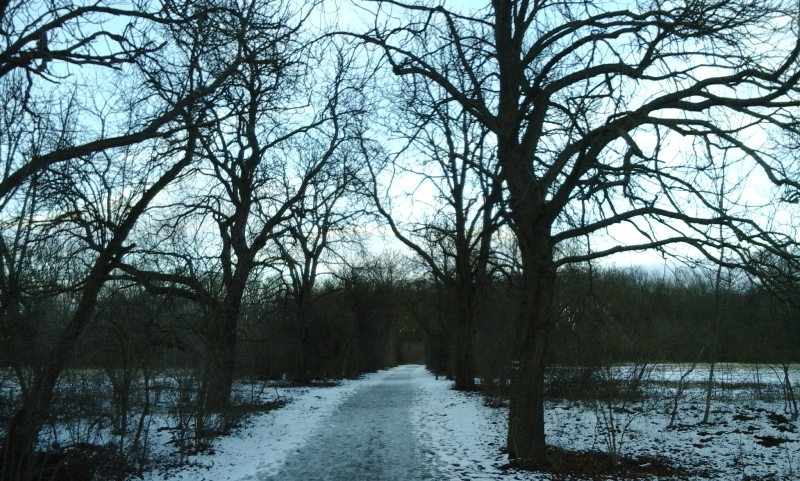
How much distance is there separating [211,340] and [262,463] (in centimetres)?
243

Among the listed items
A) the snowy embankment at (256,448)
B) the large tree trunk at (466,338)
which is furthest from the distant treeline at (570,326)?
the snowy embankment at (256,448)

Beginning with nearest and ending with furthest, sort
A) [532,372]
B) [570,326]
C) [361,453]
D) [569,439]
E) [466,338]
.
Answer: [532,372] < [361,453] < [569,439] < [570,326] < [466,338]

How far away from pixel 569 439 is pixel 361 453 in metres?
4.44

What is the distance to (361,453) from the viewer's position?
36.3 feet

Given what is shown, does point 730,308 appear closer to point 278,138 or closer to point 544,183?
point 544,183

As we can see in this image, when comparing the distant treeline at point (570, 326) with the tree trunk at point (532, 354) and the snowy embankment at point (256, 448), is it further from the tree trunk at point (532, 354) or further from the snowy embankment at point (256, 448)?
the snowy embankment at point (256, 448)

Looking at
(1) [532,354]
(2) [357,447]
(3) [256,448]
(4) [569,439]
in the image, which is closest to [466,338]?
(4) [569,439]

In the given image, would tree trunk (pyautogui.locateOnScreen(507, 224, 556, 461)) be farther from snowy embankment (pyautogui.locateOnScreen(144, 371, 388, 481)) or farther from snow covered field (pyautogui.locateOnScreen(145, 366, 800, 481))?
snowy embankment (pyautogui.locateOnScreen(144, 371, 388, 481))

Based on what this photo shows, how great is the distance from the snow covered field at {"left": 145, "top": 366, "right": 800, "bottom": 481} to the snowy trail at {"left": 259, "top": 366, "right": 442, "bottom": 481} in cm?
18

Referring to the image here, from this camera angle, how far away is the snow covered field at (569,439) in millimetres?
9664

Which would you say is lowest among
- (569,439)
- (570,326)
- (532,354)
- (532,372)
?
(569,439)

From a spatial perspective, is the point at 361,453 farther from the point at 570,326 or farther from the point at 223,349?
the point at 570,326

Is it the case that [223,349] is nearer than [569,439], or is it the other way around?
[223,349]

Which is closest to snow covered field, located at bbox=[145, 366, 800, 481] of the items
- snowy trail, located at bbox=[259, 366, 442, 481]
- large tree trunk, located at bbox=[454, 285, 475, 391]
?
snowy trail, located at bbox=[259, 366, 442, 481]
